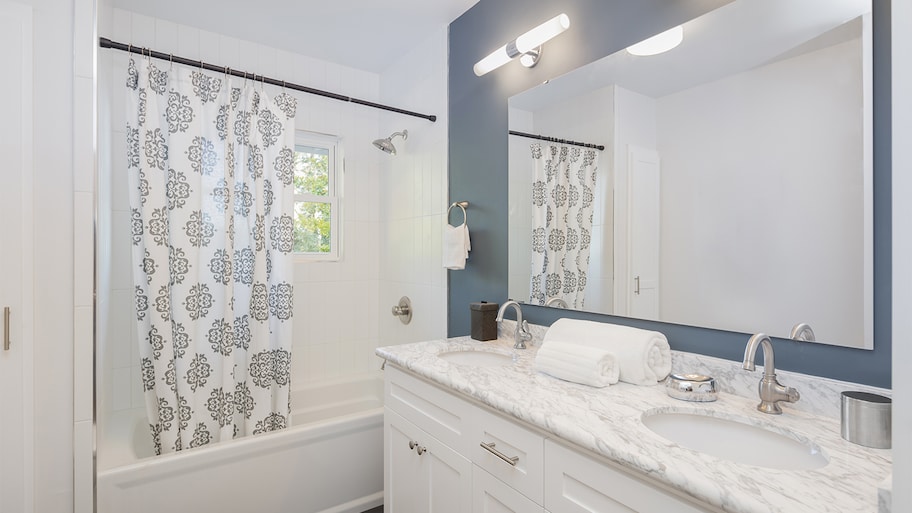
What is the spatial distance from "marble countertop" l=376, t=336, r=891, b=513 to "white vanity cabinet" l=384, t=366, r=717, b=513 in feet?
0.16

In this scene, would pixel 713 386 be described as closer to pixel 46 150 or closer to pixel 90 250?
pixel 90 250

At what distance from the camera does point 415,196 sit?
8.32 feet

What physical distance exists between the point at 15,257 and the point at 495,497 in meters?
1.62

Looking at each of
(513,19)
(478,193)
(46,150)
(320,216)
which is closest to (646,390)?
(478,193)

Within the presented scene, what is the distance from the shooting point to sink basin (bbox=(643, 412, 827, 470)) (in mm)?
848

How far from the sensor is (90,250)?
4.69 ft

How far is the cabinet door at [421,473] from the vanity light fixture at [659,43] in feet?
4.55

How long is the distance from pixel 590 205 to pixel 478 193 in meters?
0.66

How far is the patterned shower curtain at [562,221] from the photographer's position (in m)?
1.57

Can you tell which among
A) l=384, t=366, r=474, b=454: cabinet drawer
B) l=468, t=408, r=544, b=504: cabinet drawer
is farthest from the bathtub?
l=468, t=408, r=544, b=504: cabinet drawer

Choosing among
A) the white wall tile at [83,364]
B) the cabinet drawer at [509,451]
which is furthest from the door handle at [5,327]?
the cabinet drawer at [509,451]

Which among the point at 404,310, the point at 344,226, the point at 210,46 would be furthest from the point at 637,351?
the point at 210,46

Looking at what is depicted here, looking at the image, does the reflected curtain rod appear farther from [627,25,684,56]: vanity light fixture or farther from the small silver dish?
the small silver dish

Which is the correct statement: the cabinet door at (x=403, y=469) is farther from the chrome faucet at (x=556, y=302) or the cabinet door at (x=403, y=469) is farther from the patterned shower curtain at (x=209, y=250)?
the patterned shower curtain at (x=209, y=250)
